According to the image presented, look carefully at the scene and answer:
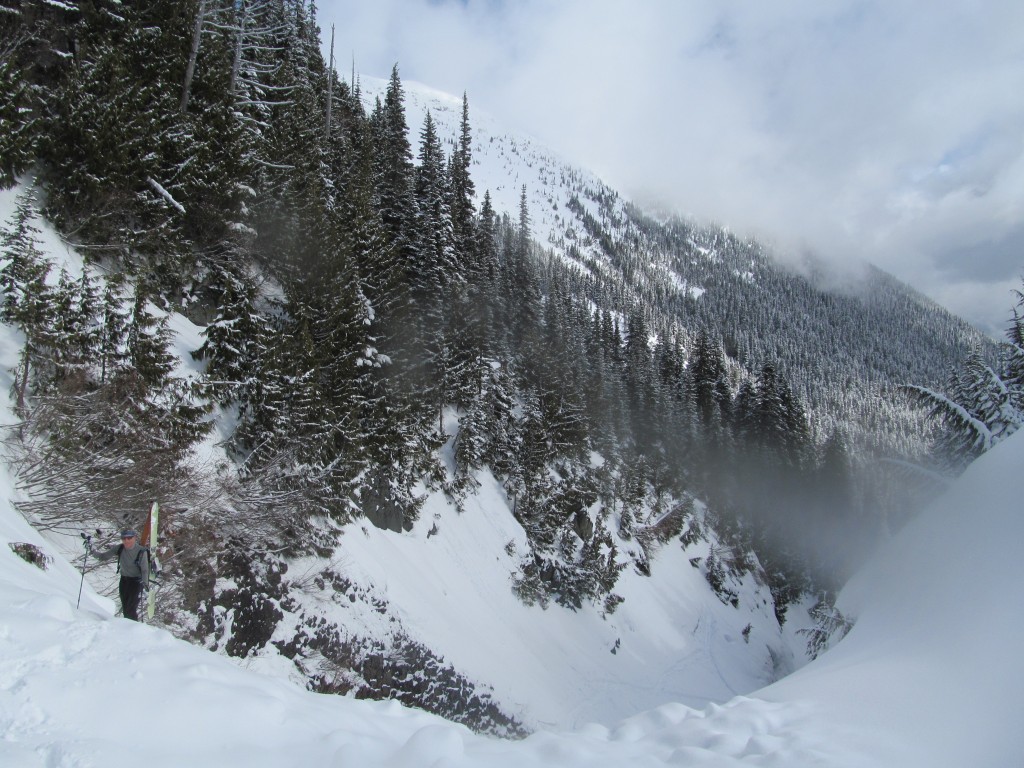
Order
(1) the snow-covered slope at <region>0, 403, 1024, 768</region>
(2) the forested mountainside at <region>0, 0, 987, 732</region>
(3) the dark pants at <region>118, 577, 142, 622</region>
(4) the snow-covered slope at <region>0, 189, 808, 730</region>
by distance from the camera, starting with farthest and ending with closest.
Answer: (4) the snow-covered slope at <region>0, 189, 808, 730</region>
(2) the forested mountainside at <region>0, 0, 987, 732</region>
(3) the dark pants at <region>118, 577, 142, 622</region>
(1) the snow-covered slope at <region>0, 403, 1024, 768</region>

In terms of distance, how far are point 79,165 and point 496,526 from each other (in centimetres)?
2296

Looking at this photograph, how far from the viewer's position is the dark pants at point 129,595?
718 centimetres

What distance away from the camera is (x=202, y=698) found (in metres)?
4.04

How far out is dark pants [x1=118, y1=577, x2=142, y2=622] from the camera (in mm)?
7180

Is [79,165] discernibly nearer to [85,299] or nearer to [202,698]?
[85,299]

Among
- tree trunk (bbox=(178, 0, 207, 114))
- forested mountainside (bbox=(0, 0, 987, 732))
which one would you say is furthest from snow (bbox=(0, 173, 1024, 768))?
tree trunk (bbox=(178, 0, 207, 114))

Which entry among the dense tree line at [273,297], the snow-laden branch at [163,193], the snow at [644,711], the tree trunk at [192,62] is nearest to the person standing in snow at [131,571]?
the snow at [644,711]

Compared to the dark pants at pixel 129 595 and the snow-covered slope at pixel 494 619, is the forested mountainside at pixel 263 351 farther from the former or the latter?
the dark pants at pixel 129 595

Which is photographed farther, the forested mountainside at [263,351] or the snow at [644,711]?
the forested mountainside at [263,351]

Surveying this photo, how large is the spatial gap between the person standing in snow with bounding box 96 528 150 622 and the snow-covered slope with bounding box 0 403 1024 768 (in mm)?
717

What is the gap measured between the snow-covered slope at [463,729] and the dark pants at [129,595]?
29.2 inches

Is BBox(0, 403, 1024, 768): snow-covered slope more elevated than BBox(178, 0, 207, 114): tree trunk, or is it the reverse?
A: BBox(178, 0, 207, 114): tree trunk

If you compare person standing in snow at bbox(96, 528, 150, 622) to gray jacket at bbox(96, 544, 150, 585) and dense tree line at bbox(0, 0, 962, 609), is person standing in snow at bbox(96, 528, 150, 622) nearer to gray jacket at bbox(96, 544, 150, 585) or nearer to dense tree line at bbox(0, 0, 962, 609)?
gray jacket at bbox(96, 544, 150, 585)

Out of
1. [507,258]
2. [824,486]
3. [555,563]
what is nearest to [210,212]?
[555,563]
